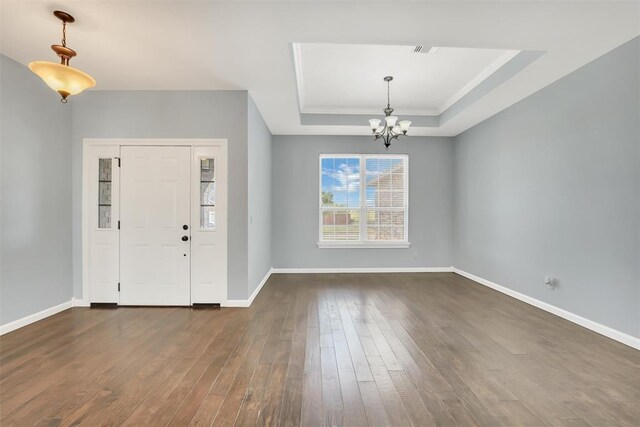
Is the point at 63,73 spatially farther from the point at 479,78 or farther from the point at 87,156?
the point at 479,78

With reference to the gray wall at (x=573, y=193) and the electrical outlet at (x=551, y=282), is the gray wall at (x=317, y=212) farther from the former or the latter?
the electrical outlet at (x=551, y=282)

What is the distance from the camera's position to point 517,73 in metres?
3.51

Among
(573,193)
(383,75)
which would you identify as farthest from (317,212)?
(573,193)

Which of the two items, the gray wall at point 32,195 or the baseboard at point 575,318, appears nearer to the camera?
the baseboard at point 575,318

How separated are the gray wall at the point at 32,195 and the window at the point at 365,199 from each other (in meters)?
4.13

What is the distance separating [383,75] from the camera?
13.8ft

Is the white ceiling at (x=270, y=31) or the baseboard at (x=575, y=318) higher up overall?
the white ceiling at (x=270, y=31)

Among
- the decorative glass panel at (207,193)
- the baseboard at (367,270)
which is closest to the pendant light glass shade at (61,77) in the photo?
the decorative glass panel at (207,193)

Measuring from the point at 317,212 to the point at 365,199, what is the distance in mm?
1054

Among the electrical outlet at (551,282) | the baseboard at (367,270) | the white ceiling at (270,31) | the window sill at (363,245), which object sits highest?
the white ceiling at (270,31)

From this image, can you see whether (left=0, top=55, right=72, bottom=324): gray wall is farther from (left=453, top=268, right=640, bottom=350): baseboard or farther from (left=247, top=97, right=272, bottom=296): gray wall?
(left=453, top=268, right=640, bottom=350): baseboard

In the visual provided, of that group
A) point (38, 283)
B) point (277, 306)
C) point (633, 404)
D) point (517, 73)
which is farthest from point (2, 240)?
point (517, 73)

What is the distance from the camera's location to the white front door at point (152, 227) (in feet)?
13.0

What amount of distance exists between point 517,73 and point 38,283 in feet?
20.2
